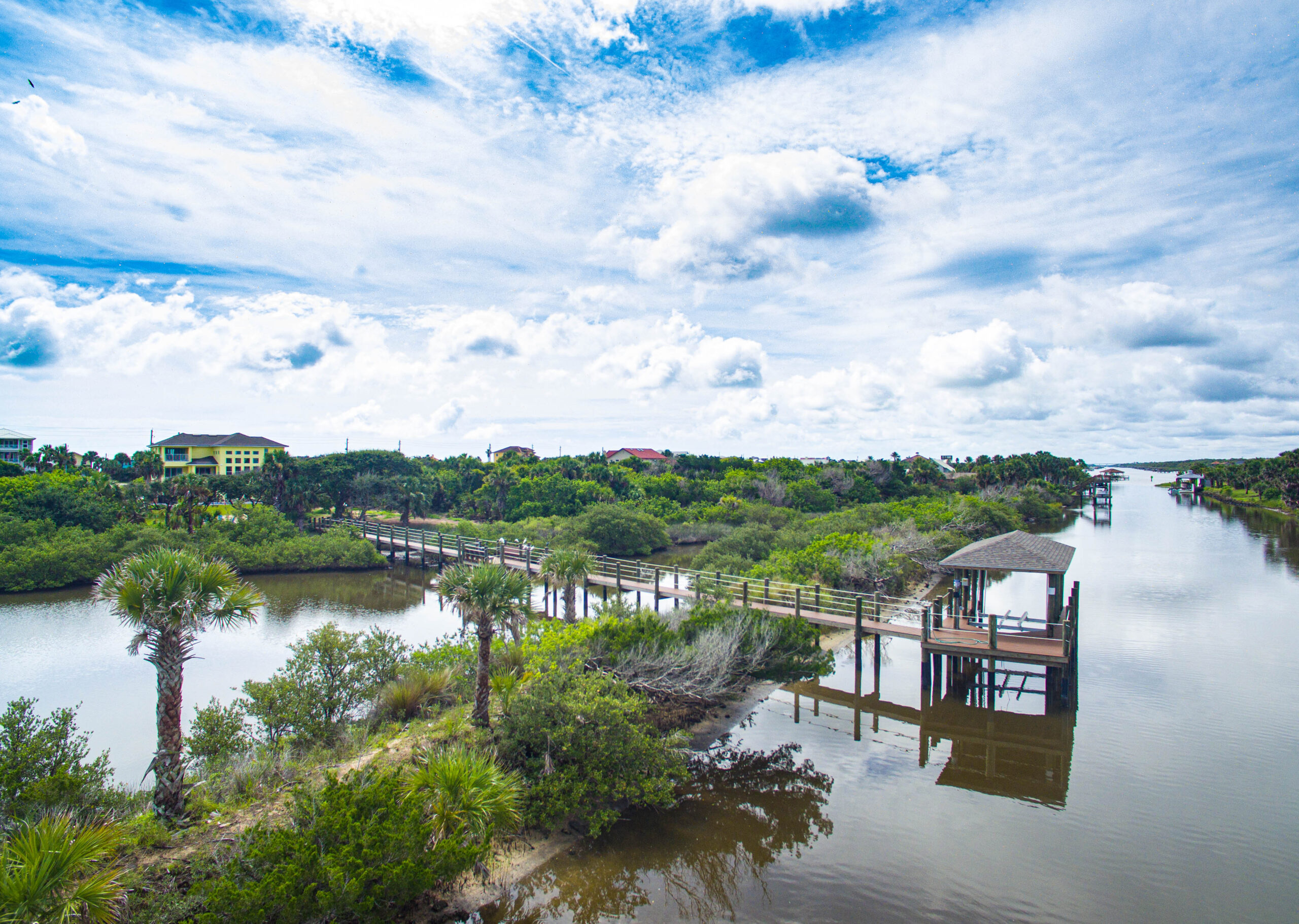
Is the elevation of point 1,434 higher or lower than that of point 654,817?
higher

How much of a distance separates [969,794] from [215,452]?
9916 centimetres

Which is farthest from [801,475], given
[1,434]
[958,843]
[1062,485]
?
[1,434]

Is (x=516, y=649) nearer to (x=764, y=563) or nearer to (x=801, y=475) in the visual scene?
(x=764, y=563)

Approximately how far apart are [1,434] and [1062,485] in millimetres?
143679

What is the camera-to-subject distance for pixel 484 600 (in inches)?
524

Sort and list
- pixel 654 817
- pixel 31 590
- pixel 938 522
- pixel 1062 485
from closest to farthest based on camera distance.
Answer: pixel 654 817, pixel 31 590, pixel 938 522, pixel 1062 485

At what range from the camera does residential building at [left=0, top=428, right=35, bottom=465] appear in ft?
252

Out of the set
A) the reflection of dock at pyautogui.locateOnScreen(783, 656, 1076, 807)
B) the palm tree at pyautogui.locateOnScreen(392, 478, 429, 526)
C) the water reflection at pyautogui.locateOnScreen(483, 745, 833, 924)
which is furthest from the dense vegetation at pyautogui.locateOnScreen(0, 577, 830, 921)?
the palm tree at pyautogui.locateOnScreen(392, 478, 429, 526)

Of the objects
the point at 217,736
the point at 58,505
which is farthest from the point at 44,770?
the point at 58,505

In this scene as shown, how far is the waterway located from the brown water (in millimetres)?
42

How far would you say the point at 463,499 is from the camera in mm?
68562

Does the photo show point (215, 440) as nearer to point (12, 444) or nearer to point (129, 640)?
point (12, 444)

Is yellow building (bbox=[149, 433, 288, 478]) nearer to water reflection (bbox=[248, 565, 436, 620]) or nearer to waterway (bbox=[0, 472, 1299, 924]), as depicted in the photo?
water reflection (bbox=[248, 565, 436, 620])

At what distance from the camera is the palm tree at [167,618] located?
9.80m
